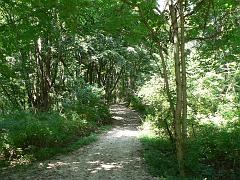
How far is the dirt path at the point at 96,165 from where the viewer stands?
8961 mm

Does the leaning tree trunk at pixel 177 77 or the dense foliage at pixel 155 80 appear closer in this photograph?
the leaning tree trunk at pixel 177 77

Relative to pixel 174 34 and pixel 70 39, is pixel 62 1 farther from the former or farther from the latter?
pixel 70 39

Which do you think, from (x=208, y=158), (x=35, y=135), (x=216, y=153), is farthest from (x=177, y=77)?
(x=35, y=135)

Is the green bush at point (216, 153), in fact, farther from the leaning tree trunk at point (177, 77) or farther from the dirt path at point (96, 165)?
the dirt path at point (96, 165)

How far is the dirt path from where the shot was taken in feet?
29.4

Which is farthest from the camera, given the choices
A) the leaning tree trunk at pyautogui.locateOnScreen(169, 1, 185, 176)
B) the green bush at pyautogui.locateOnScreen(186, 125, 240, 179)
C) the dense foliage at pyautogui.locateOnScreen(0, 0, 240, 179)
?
the green bush at pyautogui.locateOnScreen(186, 125, 240, 179)

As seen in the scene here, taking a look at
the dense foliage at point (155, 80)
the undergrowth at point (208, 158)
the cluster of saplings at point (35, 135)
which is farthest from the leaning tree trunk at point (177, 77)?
the cluster of saplings at point (35, 135)

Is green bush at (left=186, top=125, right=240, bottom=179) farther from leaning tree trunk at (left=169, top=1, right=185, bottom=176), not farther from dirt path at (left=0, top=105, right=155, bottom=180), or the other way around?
dirt path at (left=0, top=105, right=155, bottom=180)

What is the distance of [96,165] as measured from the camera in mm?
10062

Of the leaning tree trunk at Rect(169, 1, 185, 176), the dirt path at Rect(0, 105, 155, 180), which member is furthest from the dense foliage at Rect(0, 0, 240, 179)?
the dirt path at Rect(0, 105, 155, 180)

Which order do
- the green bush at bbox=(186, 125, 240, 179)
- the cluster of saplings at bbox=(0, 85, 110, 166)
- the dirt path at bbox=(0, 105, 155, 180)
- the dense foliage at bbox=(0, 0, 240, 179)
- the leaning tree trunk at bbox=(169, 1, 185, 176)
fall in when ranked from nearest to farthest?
the leaning tree trunk at bbox=(169, 1, 185, 176) < the dense foliage at bbox=(0, 0, 240, 179) < the dirt path at bbox=(0, 105, 155, 180) < the green bush at bbox=(186, 125, 240, 179) < the cluster of saplings at bbox=(0, 85, 110, 166)

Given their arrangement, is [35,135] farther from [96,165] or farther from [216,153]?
[216,153]

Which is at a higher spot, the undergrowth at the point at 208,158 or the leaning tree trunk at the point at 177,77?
the leaning tree trunk at the point at 177,77

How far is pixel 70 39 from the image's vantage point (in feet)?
64.3
